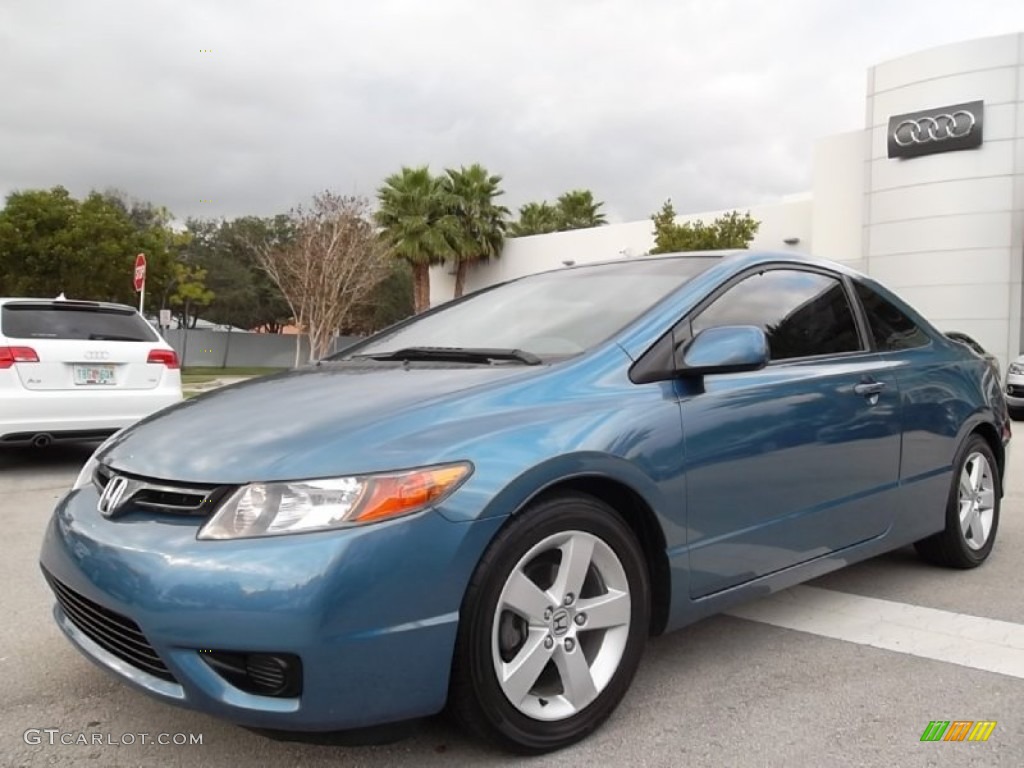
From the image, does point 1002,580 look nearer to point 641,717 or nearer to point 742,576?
point 742,576

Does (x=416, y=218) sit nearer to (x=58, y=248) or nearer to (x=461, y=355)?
(x=58, y=248)

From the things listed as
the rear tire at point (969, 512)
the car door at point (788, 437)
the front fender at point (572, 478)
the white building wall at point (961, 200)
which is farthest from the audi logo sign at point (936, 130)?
the front fender at point (572, 478)

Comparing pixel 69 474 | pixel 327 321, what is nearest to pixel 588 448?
pixel 69 474

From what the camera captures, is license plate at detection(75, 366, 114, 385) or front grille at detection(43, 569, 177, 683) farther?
license plate at detection(75, 366, 114, 385)

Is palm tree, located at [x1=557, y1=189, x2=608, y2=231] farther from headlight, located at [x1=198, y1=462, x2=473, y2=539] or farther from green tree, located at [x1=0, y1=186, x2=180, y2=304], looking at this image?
headlight, located at [x1=198, y1=462, x2=473, y2=539]

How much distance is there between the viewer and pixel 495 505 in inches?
86.1

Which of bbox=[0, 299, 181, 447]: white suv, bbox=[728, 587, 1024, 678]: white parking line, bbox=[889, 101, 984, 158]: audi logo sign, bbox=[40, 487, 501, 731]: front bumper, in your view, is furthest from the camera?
bbox=[889, 101, 984, 158]: audi logo sign

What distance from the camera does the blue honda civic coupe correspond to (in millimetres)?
2027

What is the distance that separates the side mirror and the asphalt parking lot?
1.09 metres

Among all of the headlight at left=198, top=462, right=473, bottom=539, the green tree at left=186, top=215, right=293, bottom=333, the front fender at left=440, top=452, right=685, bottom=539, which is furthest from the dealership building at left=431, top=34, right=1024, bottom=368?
the green tree at left=186, top=215, right=293, bottom=333


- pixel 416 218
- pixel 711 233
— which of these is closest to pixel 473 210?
pixel 416 218

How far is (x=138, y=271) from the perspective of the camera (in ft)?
47.9

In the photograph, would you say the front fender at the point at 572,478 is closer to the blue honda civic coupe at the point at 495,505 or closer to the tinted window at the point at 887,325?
the blue honda civic coupe at the point at 495,505

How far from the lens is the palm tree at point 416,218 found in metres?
31.3
